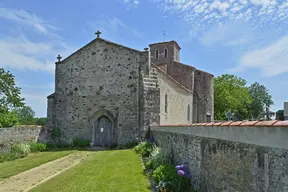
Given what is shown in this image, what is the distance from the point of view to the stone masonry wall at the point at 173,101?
20.9 metres

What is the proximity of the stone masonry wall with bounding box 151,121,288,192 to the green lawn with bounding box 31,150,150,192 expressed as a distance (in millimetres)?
2235

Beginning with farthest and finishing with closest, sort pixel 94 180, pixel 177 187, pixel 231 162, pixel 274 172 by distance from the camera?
pixel 94 180 → pixel 177 187 → pixel 231 162 → pixel 274 172

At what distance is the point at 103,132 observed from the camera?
2053cm

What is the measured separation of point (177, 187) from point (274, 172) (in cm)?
378

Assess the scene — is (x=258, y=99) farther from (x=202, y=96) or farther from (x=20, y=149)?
(x=20, y=149)

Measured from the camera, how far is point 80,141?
2008 centimetres

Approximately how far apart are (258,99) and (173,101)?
43772 mm

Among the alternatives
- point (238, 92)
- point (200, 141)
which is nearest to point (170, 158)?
point (200, 141)

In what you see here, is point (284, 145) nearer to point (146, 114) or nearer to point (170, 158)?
point (170, 158)

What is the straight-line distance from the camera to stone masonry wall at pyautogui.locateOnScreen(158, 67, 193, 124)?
20.9 m

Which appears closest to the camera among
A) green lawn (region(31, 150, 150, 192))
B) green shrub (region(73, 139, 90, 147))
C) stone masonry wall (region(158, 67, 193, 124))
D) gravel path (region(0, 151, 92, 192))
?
green lawn (region(31, 150, 150, 192))

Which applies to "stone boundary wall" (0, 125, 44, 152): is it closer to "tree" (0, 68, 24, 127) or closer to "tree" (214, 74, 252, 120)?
"tree" (0, 68, 24, 127)

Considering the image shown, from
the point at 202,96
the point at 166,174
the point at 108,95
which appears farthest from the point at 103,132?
the point at 202,96

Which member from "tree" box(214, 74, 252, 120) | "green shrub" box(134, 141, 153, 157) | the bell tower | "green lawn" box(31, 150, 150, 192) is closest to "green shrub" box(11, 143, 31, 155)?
"green lawn" box(31, 150, 150, 192)
